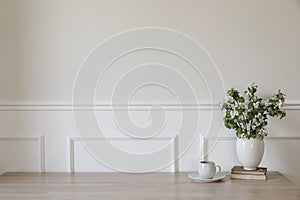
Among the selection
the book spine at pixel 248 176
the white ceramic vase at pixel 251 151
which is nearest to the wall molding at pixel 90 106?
the white ceramic vase at pixel 251 151

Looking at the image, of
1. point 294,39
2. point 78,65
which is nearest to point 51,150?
point 78,65

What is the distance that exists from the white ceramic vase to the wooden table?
4.3 inches

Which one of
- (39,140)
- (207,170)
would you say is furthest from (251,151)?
(39,140)

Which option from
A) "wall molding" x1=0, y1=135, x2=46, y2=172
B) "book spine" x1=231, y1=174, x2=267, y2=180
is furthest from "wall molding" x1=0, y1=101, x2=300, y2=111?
"book spine" x1=231, y1=174, x2=267, y2=180

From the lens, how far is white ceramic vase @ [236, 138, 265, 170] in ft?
7.07

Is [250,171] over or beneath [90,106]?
beneath

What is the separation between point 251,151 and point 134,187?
67 centimetres

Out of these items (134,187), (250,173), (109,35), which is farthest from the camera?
(109,35)

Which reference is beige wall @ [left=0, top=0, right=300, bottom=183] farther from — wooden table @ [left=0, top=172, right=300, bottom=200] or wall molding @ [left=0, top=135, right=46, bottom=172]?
wooden table @ [left=0, top=172, right=300, bottom=200]

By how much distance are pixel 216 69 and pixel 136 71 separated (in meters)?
0.48

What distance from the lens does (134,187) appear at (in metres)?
2.03

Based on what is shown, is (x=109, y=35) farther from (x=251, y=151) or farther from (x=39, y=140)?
(x=251, y=151)

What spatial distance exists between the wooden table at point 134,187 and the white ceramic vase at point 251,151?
0.36 ft

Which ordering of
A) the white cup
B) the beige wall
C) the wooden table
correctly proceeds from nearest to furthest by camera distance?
the wooden table → the white cup → the beige wall
